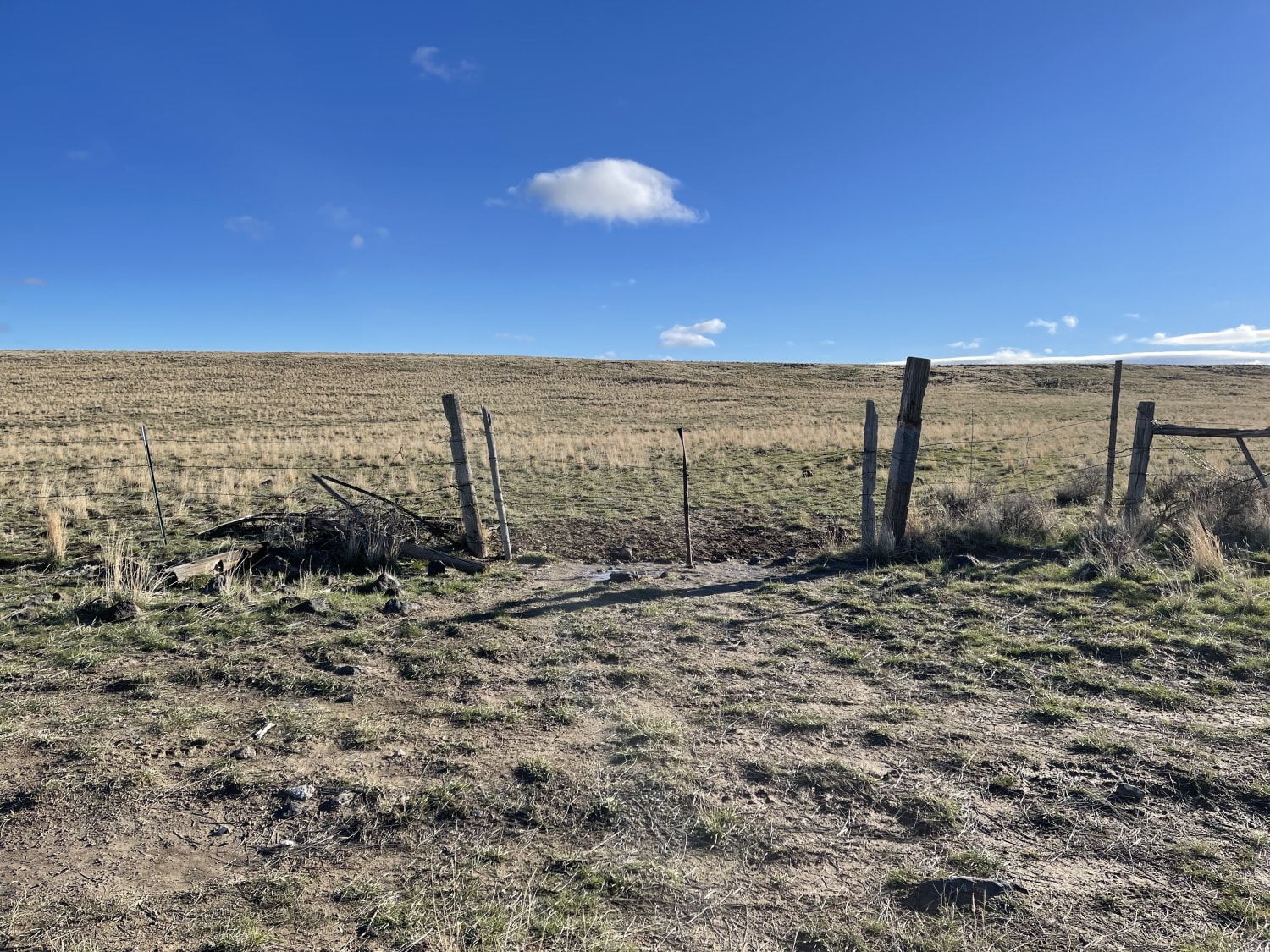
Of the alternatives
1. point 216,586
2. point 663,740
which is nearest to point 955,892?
point 663,740

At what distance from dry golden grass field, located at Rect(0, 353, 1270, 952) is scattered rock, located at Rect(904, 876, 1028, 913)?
35mm

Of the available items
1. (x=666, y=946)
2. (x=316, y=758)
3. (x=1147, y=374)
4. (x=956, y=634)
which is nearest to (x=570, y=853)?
(x=666, y=946)

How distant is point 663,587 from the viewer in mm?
7074

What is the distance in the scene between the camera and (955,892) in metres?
2.63

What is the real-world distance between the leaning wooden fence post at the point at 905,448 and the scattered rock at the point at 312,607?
603 centimetres

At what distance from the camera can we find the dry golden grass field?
257 centimetres

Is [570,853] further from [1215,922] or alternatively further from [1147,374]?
[1147,374]

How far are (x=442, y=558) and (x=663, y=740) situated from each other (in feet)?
15.1

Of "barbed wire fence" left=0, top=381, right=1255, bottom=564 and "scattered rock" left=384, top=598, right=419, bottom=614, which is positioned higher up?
"scattered rock" left=384, top=598, right=419, bottom=614

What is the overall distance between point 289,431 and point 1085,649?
94.3 ft

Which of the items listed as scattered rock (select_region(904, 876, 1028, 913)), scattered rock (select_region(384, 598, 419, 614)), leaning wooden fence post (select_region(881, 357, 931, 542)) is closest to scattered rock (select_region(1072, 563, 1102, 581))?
leaning wooden fence post (select_region(881, 357, 931, 542))

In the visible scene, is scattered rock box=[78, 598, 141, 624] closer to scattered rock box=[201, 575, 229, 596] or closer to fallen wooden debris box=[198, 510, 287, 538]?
scattered rock box=[201, 575, 229, 596]

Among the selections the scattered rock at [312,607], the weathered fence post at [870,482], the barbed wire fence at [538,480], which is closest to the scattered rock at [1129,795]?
A: the weathered fence post at [870,482]

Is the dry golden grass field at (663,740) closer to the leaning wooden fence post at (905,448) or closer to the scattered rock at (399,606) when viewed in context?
the scattered rock at (399,606)
